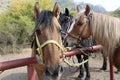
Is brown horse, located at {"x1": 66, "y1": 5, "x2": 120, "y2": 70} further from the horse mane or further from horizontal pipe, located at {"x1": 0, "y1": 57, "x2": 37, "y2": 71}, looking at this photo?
horizontal pipe, located at {"x1": 0, "y1": 57, "x2": 37, "y2": 71}

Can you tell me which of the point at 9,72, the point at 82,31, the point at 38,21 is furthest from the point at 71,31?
the point at 9,72

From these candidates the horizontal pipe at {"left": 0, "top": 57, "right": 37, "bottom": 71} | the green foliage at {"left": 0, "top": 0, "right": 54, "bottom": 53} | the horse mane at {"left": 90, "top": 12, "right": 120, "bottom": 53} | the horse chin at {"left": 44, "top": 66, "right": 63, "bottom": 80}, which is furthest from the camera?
the green foliage at {"left": 0, "top": 0, "right": 54, "bottom": 53}

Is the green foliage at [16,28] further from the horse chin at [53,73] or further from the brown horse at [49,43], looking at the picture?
the horse chin at [53,73]

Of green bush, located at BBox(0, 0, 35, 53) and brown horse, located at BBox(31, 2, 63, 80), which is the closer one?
brown horse, located at BBox(31, 2, 63, 80)

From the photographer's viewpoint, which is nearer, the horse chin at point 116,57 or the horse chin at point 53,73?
the horse chin at point 53,73

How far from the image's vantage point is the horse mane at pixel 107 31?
357 centimetres

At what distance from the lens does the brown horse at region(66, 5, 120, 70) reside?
11.8 ft

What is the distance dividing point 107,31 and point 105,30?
35mm

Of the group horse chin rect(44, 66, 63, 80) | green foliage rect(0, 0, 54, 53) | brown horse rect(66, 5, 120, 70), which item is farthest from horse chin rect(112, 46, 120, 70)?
green foliage rect(0, 0, 54, 53)

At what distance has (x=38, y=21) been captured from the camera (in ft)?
8.40

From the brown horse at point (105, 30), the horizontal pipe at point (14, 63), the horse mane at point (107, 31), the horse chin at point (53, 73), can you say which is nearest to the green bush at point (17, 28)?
the brown horse at point (105, 30)

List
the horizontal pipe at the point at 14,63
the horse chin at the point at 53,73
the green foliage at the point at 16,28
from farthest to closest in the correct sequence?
the green foliage at the point at 16,28 → the horizontal pipe at the point at 14,63 → the horse chin at the point at 53,73

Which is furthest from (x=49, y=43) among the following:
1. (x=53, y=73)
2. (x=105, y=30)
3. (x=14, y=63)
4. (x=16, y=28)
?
(x=16, y=28)

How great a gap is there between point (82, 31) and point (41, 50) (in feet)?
5.59
